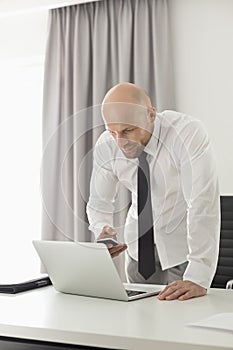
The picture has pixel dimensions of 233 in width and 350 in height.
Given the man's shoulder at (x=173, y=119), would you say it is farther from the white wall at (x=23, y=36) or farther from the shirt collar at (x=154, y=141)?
the white wall at (x=23, y=36)

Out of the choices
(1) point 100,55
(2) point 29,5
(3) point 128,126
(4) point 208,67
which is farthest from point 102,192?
(2) point 29,5

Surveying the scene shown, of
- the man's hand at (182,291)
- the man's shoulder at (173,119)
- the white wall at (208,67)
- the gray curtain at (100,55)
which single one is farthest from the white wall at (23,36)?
the man's hand at (182,291)

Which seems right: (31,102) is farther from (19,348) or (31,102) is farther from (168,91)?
(19,348)

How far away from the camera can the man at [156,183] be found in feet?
5.13

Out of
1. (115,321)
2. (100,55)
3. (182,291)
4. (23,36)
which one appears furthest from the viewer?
(23,36)

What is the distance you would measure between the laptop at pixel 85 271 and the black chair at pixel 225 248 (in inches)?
22.5

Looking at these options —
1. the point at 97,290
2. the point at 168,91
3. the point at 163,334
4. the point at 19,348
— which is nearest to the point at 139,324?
the point at 163,334

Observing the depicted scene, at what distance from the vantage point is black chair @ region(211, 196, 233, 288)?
85.2 inches

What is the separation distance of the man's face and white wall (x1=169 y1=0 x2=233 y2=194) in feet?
5.79

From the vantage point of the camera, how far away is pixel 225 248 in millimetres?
2193

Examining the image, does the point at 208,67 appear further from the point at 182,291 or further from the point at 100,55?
the point at 182,291

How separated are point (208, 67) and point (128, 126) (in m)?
1.96

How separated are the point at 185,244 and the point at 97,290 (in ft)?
1.31

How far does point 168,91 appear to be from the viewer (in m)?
3.38
